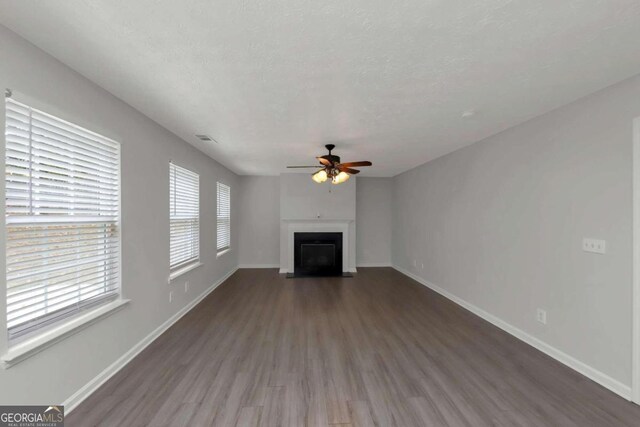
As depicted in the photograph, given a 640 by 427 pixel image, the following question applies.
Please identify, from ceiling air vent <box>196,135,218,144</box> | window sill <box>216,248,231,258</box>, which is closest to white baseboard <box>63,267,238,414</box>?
window sill <box>216,248,231,258</box>

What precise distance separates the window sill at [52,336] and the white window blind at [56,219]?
0.22 feet

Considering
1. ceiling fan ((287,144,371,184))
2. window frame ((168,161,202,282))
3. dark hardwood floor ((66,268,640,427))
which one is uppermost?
ceiling fan ((287,144,371,184))

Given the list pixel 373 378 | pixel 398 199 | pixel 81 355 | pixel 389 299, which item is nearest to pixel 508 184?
pixel 389 299

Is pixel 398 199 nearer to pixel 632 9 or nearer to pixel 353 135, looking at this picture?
pixel 353 135

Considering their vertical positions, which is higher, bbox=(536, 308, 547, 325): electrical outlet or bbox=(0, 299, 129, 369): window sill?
bbox=(0, 299, 129, 369): window sill

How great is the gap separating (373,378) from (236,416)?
1145 millimetres

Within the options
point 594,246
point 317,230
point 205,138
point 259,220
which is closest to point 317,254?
point 317,230

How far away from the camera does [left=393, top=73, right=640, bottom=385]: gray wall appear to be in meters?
2.16

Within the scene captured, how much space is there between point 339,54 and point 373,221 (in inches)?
231

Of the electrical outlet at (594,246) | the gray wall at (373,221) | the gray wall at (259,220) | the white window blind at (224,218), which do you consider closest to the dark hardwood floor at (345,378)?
the electrical outlet at (594,246)

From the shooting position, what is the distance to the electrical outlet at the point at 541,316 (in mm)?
2764

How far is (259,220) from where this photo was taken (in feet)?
23.3

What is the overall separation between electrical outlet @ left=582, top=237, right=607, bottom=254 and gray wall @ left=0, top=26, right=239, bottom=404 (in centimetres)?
427

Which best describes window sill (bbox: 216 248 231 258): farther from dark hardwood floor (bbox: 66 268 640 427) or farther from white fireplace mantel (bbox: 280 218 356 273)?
dark hardwood floor (bbox: 66 268 640 427)
